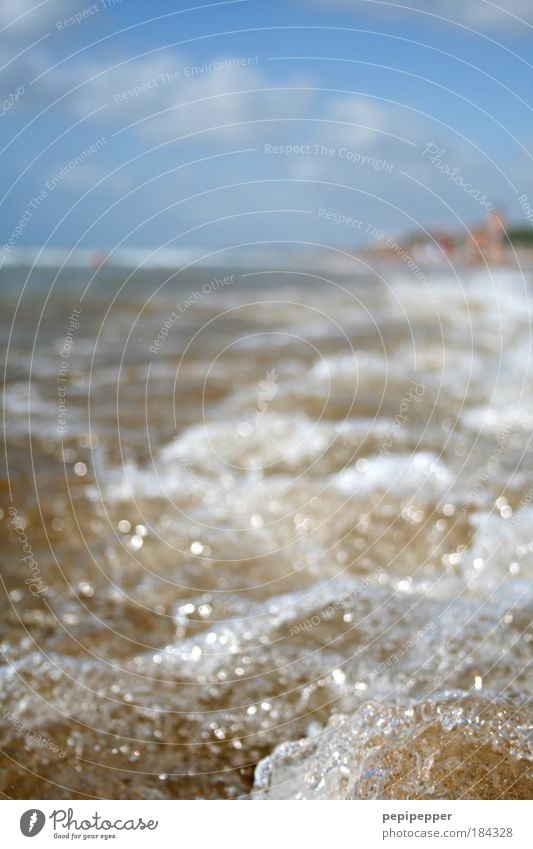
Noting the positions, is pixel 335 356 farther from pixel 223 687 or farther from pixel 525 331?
pixel 223 687

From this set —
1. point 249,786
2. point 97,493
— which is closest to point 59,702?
point 249,786

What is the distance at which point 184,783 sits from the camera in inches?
75.4

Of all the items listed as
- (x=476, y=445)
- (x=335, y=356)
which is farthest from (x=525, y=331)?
(x=476, y=445)

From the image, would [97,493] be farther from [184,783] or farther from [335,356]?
[335,356]

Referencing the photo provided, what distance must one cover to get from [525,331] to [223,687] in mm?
5899

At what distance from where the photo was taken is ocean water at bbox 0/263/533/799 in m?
1.91

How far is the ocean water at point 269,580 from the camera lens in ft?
6.25

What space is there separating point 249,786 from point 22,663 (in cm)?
80

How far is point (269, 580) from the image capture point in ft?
9.33
